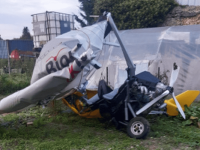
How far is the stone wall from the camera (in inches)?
577

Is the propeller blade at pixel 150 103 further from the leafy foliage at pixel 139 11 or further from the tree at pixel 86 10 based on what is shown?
the tree at pixel 86 10

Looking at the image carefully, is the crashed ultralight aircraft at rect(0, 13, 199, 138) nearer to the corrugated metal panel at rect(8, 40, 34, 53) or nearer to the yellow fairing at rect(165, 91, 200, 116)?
the yellow fairing at rect(165, 91, 200, 116)

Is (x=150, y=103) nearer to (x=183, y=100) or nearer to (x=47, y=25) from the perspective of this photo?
(x=183, y=100)

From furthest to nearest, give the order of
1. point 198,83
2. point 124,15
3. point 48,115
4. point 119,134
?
point 124,15, point 198,83, point 48,115, point 119,134

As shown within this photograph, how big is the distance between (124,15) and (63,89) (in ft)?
40.6

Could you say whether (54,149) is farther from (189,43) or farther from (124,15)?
(124,15)

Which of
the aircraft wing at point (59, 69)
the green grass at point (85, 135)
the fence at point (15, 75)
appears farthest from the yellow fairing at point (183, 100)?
the fence at point (15, 75)

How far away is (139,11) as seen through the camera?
1523cm

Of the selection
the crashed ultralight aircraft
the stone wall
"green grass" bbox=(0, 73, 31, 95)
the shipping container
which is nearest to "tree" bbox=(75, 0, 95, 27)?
the shipping container

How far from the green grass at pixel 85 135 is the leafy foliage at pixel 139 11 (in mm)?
10545

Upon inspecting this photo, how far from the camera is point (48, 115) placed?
22.1ft

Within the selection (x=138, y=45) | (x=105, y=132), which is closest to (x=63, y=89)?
(x=105, y=132)

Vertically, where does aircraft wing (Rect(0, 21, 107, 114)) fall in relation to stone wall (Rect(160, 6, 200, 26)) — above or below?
below

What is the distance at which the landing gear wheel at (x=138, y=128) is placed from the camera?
4707 mm
